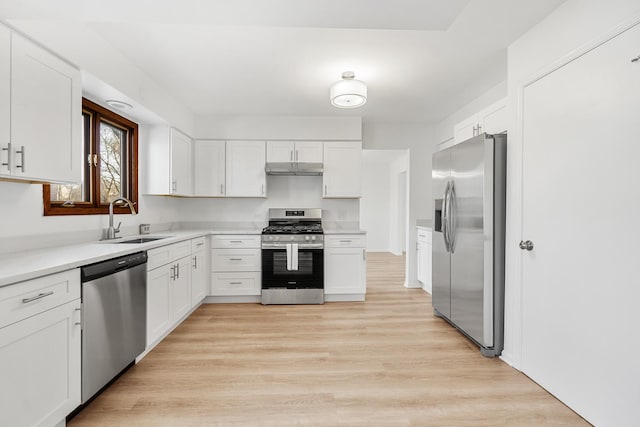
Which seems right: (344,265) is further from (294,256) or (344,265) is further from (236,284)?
(236,284)

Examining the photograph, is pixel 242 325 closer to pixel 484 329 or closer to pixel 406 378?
pixel 406 378

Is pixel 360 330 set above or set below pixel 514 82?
below

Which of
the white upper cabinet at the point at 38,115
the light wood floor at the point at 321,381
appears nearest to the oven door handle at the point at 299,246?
the light wood floor at the point at 321,381

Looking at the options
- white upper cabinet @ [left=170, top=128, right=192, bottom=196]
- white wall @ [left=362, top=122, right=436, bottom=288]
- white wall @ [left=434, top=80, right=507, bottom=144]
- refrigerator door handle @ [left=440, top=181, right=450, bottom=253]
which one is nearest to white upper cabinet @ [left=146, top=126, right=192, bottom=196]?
white upper cabinet @ [left=170, top=128, right=192, bottom=196]

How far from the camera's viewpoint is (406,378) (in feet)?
7.18

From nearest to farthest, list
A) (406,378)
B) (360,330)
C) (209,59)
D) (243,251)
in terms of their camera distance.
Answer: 1. (406,378)
2. (209,59)
3. (360,330)
4. (243,251)

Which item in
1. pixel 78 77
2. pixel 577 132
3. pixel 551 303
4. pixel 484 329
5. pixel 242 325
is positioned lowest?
pixel 242 325

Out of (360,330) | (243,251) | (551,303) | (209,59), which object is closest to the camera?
(551,303)

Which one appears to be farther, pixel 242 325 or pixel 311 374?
pixel 242 325

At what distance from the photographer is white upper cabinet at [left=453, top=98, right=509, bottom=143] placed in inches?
99.8

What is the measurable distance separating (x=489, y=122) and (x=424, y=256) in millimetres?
2102

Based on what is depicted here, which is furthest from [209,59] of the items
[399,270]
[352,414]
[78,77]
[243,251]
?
[399,270]

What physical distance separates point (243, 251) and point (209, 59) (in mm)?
2260

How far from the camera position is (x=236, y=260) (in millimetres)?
3973
